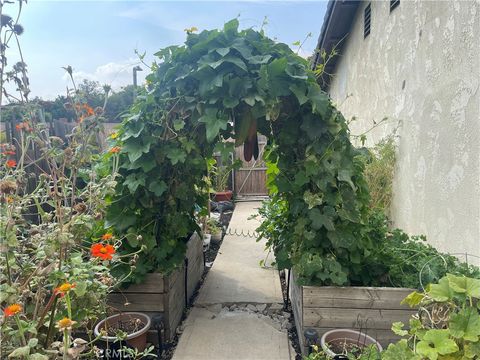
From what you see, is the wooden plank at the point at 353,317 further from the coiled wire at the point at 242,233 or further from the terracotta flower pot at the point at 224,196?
the terracotta flower pot at the point at 224,196

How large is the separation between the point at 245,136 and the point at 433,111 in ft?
4.95

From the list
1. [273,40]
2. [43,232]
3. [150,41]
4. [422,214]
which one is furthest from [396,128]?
[43,232]

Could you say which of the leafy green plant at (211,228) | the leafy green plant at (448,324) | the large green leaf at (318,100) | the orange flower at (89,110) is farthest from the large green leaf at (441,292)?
the leafy green plant at (211,228)

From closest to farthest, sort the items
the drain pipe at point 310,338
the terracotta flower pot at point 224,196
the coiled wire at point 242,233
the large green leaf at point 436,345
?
the large green leaf at point 436,345
the drain pipe at point 310,338
the coiled wire at point 242,233
the terracotta flower pot at point 224,196

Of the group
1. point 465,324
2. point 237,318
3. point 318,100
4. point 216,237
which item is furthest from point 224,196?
point 465,324

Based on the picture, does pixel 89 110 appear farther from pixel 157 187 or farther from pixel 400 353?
pixel 400 353

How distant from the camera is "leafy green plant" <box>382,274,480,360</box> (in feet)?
4.10

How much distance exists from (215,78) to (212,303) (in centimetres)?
192

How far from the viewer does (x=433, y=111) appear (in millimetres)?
2533

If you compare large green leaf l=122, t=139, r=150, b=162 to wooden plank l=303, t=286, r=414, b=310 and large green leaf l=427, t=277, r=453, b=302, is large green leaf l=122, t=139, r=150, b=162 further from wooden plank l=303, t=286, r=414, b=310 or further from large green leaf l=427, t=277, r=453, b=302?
large green leaf l=427, t=277, r=453, b=302

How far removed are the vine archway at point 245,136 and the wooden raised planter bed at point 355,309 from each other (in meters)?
0.09

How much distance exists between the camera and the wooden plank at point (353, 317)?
1.97 meters

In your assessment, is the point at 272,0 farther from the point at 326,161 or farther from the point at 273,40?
the point at 326,161

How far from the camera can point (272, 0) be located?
3.00 m
